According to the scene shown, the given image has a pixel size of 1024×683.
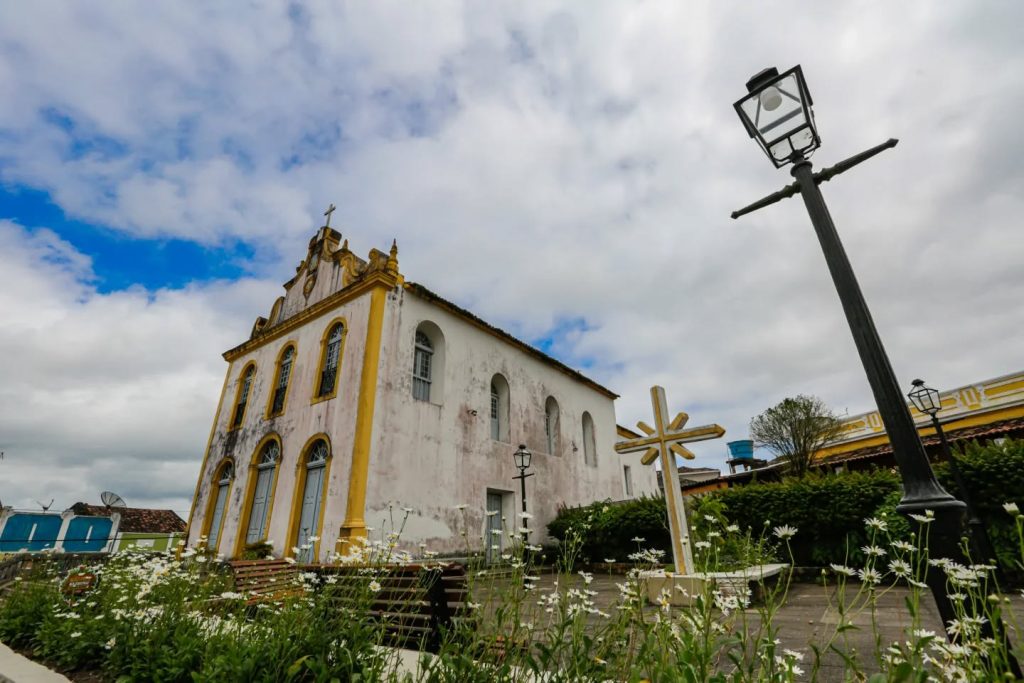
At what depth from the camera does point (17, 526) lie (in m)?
24.2

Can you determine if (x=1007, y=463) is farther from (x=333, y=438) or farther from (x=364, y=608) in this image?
(x=333, y=438)

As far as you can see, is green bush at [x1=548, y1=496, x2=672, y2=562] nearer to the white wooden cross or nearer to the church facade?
the church facade

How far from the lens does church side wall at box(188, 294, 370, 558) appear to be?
36.7 feet

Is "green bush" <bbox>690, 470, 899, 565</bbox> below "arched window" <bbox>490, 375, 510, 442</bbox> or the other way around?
below

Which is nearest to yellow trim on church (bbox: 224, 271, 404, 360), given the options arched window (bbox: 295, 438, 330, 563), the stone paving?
arched window (bbox: 295, 438, 330, 563)

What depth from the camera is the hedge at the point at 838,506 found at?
703 centimetres

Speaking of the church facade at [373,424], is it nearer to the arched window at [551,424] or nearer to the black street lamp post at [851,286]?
the arched window at [551,424]

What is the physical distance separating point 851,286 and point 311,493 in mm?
12134

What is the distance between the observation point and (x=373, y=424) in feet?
36.3

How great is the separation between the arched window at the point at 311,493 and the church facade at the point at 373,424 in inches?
1.6

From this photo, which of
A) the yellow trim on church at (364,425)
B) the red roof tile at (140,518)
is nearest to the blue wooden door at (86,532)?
the red roof tile at (140,518)

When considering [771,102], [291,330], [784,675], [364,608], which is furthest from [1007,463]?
[291,330]

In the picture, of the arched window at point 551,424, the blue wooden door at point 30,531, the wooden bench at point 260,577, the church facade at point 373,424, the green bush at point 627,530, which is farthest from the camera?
the blue wooden door at point 30,531

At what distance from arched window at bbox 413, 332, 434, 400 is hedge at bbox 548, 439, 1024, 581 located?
595 centimetres
